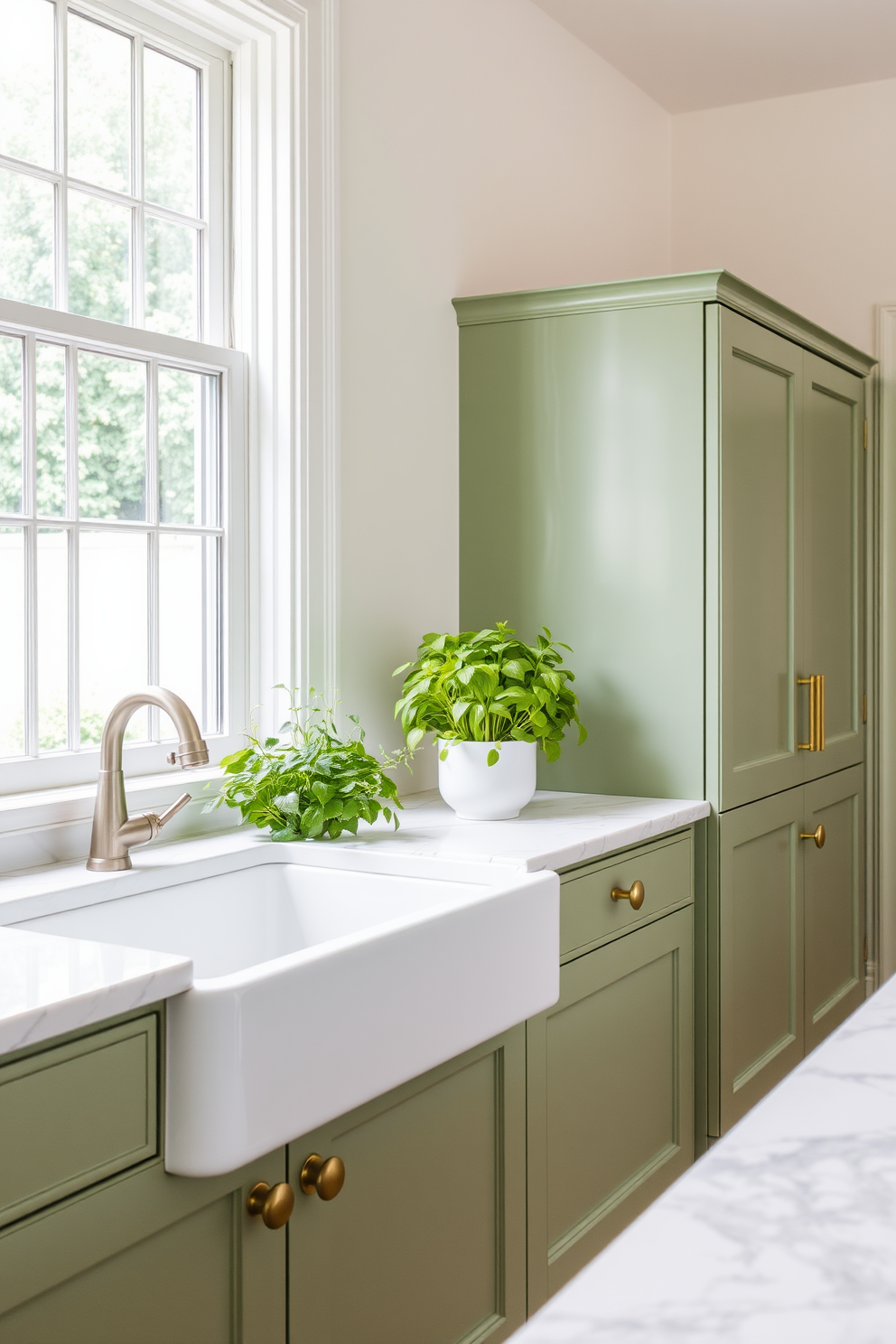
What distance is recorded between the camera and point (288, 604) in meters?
2.20

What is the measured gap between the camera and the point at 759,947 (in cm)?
258

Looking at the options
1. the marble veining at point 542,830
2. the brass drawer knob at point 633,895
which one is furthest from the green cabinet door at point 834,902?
the brass drawer knob at point 633,895

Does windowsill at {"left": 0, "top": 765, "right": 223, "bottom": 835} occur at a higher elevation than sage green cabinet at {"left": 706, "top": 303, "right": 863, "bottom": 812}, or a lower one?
lower

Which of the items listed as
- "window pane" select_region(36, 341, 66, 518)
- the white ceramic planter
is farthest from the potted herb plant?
"window pane" select_region(36, 341, 66, 518)

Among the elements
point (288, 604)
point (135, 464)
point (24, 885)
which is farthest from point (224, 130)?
point (24, 885)

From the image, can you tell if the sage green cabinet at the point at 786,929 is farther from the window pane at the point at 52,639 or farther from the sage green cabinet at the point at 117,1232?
the sage green cabinet at the point at 117,1232

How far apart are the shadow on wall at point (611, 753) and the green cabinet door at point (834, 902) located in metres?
0.59

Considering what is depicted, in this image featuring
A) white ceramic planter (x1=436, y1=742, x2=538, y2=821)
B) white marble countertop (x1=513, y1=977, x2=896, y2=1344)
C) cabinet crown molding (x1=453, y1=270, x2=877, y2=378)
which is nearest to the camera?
white marble countertop (x1=513, y1=977, x2=896, y2=1344)

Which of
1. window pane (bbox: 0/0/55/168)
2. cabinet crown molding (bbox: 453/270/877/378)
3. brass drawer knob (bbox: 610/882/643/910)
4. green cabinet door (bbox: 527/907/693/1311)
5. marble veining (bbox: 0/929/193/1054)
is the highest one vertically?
window pane (bbox: 0/0/55/168)

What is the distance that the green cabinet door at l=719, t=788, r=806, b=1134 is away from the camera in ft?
7.89

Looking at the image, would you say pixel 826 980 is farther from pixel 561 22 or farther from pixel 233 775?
pixel 561 22

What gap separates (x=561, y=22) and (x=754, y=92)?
29.5 inches

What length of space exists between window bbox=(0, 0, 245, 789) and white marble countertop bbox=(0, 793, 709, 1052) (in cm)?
28

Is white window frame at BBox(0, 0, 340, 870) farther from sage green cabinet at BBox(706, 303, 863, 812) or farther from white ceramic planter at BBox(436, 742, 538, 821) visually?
sage green cabinet at BBox(706, 303, 863, 812)
